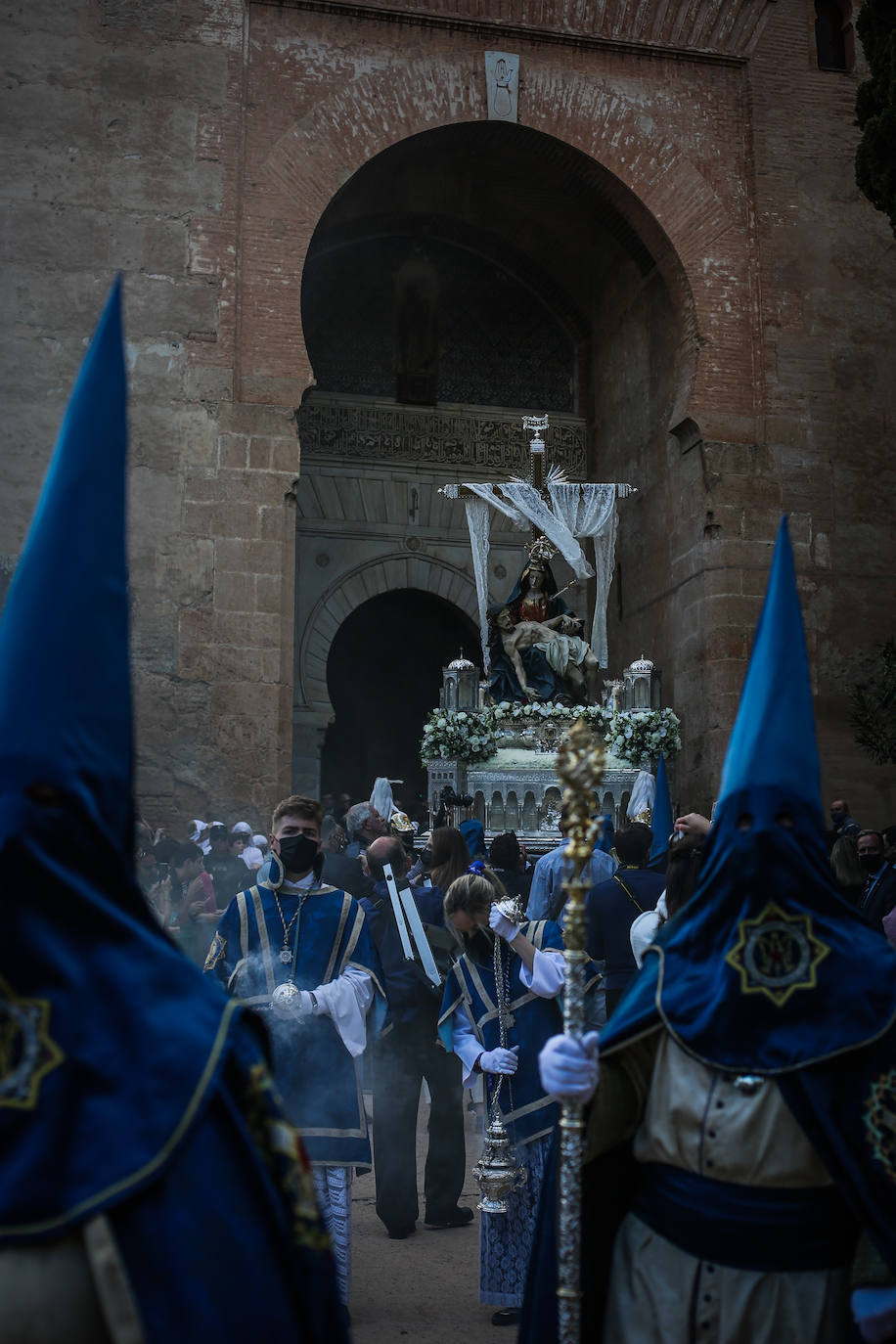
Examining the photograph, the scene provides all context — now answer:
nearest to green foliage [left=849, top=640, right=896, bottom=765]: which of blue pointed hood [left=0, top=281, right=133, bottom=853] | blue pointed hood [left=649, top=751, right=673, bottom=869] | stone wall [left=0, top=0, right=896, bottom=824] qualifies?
stone wall [left=0, top=0, right=896, bottom=824]

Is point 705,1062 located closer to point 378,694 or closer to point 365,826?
point 365,826

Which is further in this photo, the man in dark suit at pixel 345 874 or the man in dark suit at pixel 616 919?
the man in dark suit at pixel 345 874

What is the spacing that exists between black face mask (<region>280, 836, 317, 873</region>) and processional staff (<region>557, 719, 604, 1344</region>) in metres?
1.70

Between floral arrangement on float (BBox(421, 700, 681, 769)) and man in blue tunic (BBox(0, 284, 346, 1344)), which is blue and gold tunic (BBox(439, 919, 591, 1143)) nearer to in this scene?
man in blue tunic (BBox(0, 284, 346, 1344))

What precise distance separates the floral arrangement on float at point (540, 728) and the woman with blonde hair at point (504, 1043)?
281 inches

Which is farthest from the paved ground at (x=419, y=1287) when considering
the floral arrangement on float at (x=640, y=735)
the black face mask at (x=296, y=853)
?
the floral arrangement on float at (x=640, y=735)

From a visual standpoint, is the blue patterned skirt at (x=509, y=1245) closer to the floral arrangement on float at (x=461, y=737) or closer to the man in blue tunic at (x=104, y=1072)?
the man in blue tunic at (x=104, y=1072)

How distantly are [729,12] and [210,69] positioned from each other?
583 centimetres

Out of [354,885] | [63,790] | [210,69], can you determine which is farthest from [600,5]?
[63,790]

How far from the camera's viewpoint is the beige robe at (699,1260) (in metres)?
2.38

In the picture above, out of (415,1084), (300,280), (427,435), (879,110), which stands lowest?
(415,1084)

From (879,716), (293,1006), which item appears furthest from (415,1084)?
(879,716)

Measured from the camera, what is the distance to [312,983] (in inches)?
166

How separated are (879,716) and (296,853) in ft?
31.7
